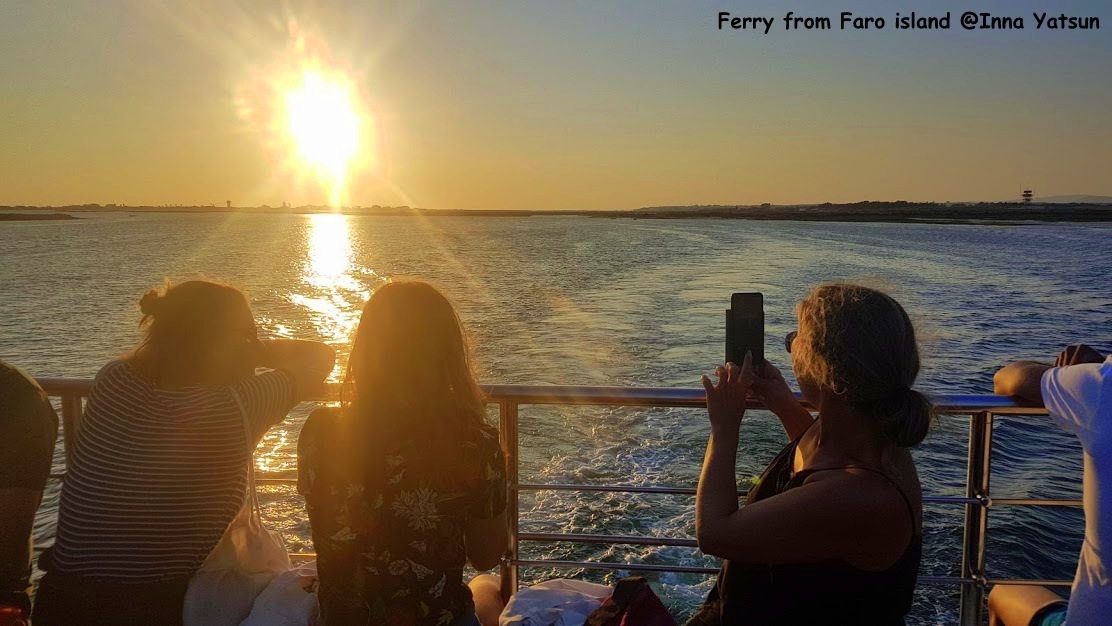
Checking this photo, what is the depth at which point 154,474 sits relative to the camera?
2137mm

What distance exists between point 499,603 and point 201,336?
1.27 meters

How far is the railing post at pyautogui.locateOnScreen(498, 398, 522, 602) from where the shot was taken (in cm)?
263

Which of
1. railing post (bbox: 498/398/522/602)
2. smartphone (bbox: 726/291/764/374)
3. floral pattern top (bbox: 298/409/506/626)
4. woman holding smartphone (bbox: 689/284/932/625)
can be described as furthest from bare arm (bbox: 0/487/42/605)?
smartphone (bbox: 726/291/764/374)

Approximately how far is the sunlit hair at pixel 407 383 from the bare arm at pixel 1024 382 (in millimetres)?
1526

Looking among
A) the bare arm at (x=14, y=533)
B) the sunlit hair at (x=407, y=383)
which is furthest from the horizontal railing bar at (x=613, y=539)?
the bare arm at (x=14, y=533)

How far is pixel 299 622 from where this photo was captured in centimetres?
215

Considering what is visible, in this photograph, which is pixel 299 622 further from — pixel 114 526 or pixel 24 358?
pixel 24 358

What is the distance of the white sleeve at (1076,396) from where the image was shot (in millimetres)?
1985

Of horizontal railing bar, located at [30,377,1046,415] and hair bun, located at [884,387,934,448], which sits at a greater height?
hair bun, located at [884,387,934,448]

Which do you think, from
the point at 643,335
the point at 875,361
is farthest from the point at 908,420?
the point at 643,335

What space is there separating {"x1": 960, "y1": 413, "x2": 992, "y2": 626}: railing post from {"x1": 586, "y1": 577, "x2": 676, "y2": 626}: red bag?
43.0 inches

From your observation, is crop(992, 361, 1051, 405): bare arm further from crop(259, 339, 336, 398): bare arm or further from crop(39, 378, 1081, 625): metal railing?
crop(259, 339, 336, 398): bare arm

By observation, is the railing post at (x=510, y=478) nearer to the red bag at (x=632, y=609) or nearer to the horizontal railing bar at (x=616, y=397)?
the horizontal railing bar at (x=616, y=397)

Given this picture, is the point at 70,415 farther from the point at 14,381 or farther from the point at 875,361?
the point at 875,361
